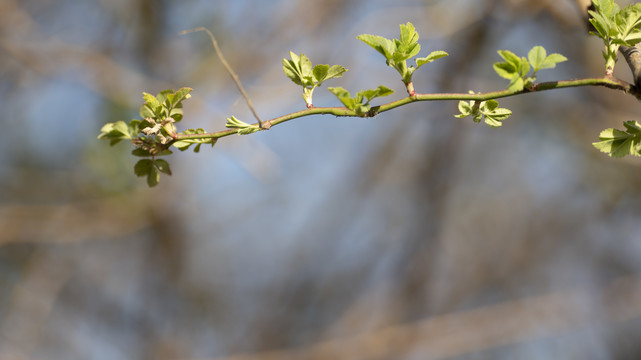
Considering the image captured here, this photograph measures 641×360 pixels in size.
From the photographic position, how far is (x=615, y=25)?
0.33 m

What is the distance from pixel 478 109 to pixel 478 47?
1476 millimetres

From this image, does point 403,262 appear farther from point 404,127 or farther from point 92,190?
point 92,190

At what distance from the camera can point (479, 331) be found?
1.88 m

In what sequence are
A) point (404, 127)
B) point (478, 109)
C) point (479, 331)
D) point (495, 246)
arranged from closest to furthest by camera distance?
point (478, 109), point (479, 331), point (404, 127), point (495, 246)

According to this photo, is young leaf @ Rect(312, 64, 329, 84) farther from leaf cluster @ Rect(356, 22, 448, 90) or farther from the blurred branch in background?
the blurred branch in background

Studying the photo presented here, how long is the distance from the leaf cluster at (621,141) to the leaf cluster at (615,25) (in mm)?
43

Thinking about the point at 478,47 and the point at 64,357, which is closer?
the point at 478,47

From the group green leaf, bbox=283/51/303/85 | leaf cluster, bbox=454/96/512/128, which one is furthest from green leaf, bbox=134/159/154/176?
leaf cluster, bbox=454/96/512/128

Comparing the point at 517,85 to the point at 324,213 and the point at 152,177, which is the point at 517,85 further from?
the point at 324,213

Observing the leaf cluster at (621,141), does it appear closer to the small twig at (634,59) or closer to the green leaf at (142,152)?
the small twig at (634,59)

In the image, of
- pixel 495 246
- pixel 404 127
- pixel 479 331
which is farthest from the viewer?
pixel 495 246

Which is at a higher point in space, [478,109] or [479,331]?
[479,331]

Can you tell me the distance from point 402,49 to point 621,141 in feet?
0.54

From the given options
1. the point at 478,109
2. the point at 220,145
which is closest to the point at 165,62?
the point at 220,145
